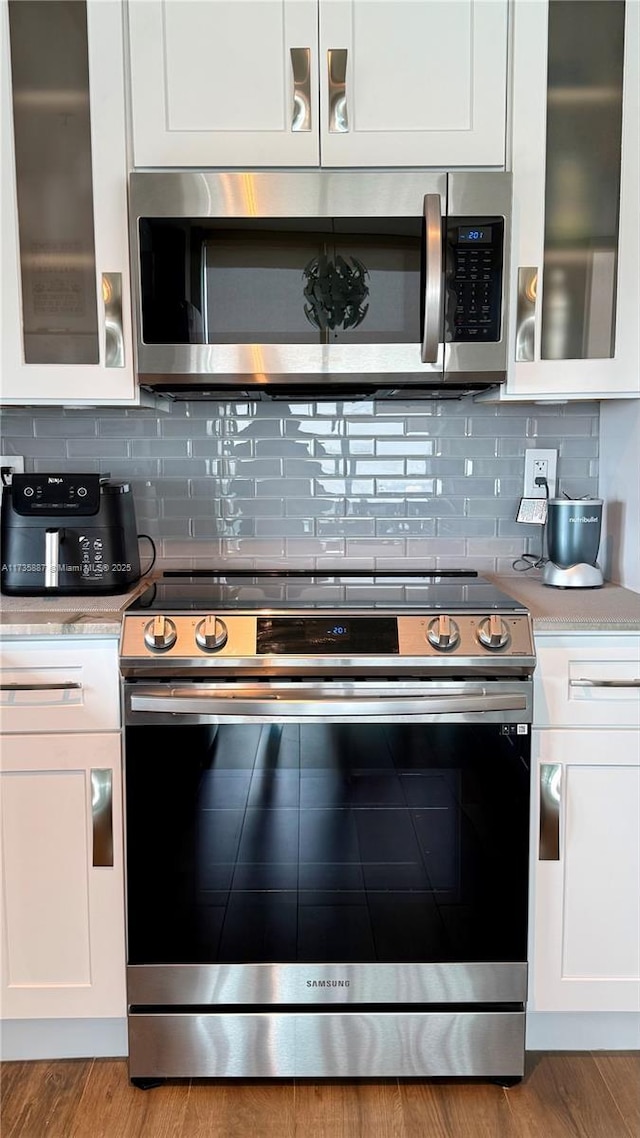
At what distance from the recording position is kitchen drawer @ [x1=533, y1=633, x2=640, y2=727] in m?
1.82

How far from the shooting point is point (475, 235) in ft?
6.33

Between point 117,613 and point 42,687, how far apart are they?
0.21 m

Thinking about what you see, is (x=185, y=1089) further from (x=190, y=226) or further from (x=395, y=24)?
(x=395, y=24)

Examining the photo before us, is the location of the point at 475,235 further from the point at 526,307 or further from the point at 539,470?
the point at 539,470

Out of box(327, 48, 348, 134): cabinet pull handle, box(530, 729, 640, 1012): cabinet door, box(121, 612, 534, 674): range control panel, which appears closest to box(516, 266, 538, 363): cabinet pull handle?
box(327, 48, 348, 134): cabinet pull handle

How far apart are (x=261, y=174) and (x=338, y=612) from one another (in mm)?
965

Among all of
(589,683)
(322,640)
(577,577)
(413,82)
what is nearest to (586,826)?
(589,683)

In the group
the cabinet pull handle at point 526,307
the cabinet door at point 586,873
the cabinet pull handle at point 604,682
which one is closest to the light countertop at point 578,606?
the cabinet pull handle at point 604,682

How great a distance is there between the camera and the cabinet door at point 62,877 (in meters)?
1.82

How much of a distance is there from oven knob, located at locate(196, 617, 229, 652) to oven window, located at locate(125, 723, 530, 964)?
16cm

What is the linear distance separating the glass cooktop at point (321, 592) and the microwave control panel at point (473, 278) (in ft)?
1.88

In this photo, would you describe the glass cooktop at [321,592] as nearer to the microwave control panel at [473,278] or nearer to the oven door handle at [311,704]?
the oven door handle at [311,704]

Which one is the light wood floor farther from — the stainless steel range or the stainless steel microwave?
the stainless steel microwave

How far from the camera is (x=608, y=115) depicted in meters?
1.96
